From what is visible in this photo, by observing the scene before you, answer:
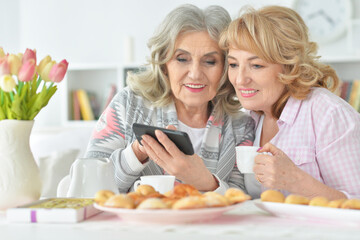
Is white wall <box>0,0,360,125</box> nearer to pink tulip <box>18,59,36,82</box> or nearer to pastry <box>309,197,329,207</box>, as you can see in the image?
pink tulip <box>18,59,36,82</box>

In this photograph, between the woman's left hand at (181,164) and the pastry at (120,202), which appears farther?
the woman's left hand at (181,164)

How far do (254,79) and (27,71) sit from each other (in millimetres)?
958

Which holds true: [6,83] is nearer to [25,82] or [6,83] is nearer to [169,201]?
[25,82]

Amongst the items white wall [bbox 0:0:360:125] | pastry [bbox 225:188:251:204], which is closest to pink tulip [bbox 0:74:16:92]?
pastry [bbox 225:188:251:204]

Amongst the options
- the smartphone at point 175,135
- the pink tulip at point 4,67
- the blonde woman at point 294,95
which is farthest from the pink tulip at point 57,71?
A: the blonde woman at point 294,95

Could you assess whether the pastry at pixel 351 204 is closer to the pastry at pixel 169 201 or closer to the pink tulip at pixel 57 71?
the pastry at pixel 169 201

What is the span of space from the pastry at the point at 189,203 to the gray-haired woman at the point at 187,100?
2.94 feet

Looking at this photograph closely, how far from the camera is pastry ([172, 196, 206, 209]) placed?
2.95ft

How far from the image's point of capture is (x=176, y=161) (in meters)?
1.55

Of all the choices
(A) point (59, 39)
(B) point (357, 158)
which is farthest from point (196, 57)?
(A) point (59, 39)

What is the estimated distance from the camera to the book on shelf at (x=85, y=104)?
454 cm

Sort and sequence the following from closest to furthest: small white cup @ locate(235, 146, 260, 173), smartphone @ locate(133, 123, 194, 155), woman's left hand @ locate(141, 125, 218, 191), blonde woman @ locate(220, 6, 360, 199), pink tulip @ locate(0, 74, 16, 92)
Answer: pink tulip @ locate(0, 74, 16, 92) → smartphone @ locate(133, 123, 194, 155) → small white cup @ locate(235, 146, 260, 173) → woman's left hand @ locate(141, 125, 218, 191) → blonde woman @ locate(220, 6, 360, 199)

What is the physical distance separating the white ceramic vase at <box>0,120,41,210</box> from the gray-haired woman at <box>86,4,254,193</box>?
2.10 feet

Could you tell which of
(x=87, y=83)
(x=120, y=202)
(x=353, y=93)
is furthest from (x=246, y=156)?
(x=87, y=83)
